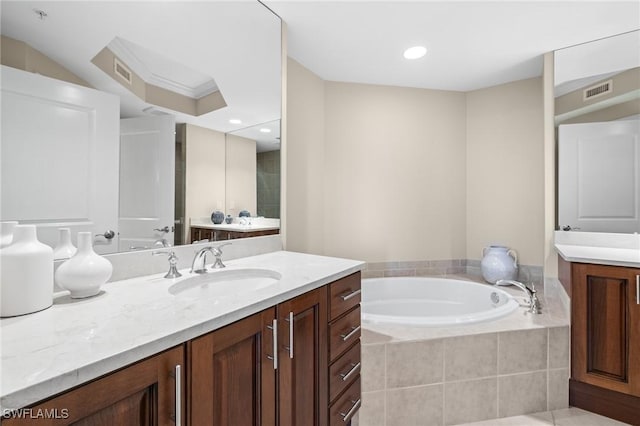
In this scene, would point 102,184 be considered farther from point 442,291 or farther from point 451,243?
point 451,243

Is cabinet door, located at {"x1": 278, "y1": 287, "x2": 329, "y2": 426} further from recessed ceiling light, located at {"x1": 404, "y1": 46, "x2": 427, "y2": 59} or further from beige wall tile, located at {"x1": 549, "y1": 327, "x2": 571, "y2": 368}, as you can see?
recessed ceiling light, located at {"x1": 404, "y1": 46, "x2": 427, "y2": 59}

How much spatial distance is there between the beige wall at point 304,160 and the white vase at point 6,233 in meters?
1.61

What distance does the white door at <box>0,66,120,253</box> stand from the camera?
0.92 metres

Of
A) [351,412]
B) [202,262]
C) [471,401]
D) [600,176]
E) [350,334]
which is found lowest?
[471,401]

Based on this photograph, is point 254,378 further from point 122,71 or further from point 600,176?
point 600,176

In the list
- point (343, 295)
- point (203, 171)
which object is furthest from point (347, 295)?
point (203, 171)

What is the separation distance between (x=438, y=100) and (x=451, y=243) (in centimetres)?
146

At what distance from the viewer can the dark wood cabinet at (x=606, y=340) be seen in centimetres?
170

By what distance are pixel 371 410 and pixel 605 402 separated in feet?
4.60

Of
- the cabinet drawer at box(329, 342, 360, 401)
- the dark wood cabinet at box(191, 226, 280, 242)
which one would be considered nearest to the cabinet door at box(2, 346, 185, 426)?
the cabinet drawer at box(329, 342, 360, 401)

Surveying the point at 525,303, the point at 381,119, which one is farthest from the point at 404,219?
the point at 525,303

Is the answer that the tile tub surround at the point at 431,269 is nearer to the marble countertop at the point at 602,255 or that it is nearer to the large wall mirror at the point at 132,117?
the marble countertop at the point at 602,255

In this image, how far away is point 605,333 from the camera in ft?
5.84

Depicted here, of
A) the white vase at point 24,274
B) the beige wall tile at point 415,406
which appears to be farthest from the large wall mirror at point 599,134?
the white vase at point 24,274
